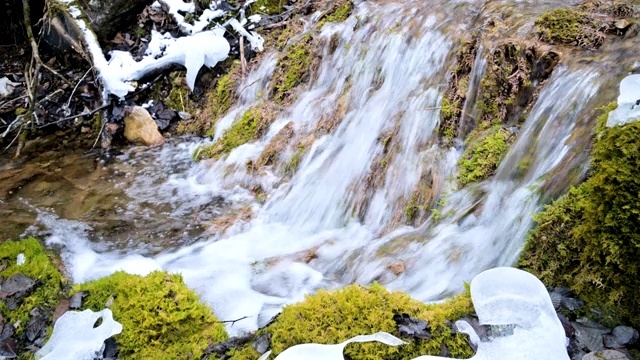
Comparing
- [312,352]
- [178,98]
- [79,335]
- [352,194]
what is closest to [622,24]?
[352,194]

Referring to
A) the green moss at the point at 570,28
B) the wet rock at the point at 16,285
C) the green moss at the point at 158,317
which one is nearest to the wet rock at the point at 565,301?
the green moss at the point at 158,317

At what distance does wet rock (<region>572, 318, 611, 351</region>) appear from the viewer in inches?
90.1

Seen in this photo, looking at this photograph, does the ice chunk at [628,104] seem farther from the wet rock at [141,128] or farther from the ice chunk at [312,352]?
the wet rock at [141,128]

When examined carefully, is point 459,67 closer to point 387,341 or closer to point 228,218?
point 228,218

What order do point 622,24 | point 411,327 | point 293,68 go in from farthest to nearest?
1. point 293,68
2. point 622,24
3. point 411,327

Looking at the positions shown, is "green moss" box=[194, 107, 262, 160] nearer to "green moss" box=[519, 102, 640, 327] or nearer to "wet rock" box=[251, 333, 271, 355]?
"wet rock" box=[251, 333, 271, 355]

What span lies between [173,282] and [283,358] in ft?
4.63

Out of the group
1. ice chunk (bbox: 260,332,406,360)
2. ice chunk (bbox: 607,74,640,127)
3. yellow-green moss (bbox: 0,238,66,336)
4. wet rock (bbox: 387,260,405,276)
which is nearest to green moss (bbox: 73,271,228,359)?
→ yellow-green moss (bbox: 0,238,66,336)

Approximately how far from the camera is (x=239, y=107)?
7.26 meters

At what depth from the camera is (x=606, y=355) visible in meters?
2.15

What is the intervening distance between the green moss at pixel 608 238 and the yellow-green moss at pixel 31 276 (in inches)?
133

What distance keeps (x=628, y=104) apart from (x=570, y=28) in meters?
2.30

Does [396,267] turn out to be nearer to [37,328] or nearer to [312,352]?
[312,352]

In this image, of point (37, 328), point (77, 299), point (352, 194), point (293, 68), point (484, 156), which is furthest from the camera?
point (293, 68)
